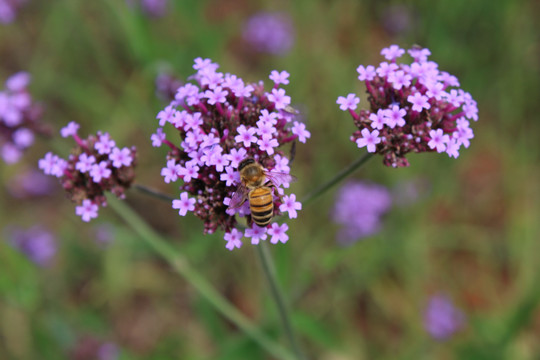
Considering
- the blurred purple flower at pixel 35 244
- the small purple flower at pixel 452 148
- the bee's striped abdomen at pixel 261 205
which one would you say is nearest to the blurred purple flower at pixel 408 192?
the small purple flower at pixel 452 148

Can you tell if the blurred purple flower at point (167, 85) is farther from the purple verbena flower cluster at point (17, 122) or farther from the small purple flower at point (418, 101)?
the small purple flower at point (418, 101)

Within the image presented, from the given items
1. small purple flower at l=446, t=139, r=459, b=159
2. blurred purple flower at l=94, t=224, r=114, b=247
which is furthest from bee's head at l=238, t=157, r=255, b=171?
blurred purple flower at l=94, t=224, r=114, b=247

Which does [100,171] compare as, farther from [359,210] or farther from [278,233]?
[359,210]

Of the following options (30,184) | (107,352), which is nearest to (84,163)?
(107,352)

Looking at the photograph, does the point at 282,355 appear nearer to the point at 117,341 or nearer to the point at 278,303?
the point at 278,303

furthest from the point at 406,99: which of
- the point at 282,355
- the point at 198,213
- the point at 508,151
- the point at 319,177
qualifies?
the point at 508,151
